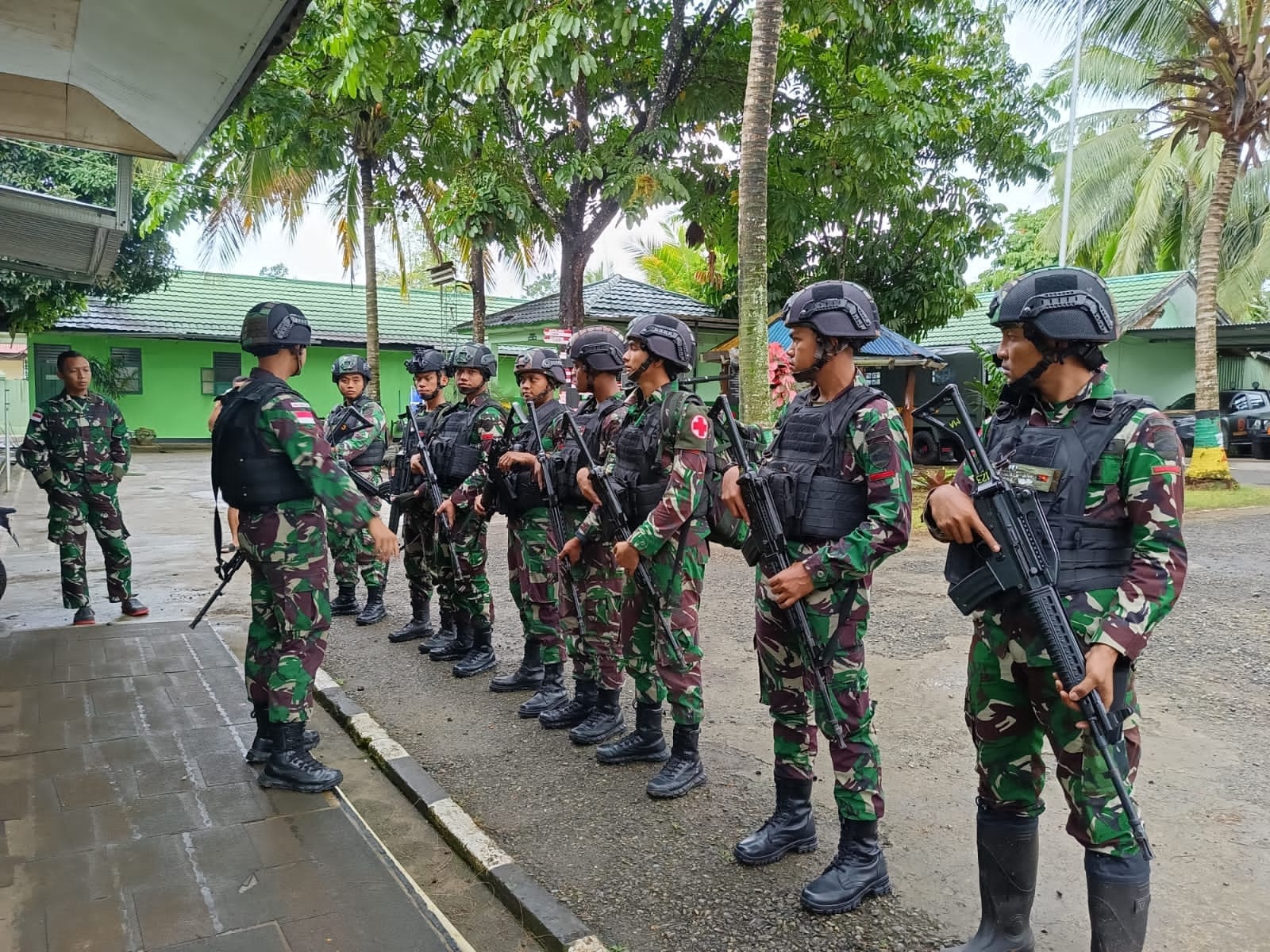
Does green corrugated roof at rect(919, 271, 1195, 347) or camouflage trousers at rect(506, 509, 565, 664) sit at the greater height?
green corrugated roof at rect(919, 271, 1195, 347)

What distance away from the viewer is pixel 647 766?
3973 mm

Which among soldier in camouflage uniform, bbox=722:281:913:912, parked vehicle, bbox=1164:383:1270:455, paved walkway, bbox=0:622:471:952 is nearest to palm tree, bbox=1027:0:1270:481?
parked vehicle, bbox=1164:383:1270:455

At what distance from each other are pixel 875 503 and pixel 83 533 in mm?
5821

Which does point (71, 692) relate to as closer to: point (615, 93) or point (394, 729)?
point (394, 729)

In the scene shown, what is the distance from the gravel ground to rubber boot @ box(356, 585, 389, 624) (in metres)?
0.40

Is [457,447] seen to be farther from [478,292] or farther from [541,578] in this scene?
[478,292]

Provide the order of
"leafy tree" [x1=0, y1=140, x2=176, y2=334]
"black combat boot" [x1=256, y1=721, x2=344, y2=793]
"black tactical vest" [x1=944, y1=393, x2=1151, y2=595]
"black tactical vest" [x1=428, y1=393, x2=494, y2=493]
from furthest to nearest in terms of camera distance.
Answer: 1. "leafy tree" [x1=0, y1=140, x2=176, y2=334]
2. "black tactical vest" [x1=428, y1=393, x2=494, y2=493]
3. "black combat boot" [x1=256, y1=721, x2=344, y2=793]
4. "black tactical vest" [x1=944, y1=393, x2=1151, y2=595]

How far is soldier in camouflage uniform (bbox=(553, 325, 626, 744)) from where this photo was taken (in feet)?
13.9

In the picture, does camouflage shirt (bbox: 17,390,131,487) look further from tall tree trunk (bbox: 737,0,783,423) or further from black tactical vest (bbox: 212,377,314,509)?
tall tree trunk (bbox: 737,0,783,423)

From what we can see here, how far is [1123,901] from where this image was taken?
2.18 meters

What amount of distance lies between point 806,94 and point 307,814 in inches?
418

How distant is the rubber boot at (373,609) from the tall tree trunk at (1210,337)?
11717 millimetres

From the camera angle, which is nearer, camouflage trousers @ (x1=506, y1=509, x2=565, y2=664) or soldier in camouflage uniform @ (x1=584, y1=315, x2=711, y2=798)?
soldier in camouflage uniform @ (x1=584, y1=315, x2=711, y2=798)

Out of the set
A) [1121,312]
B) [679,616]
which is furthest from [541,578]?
[1121,312]
